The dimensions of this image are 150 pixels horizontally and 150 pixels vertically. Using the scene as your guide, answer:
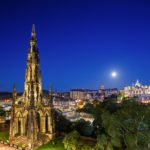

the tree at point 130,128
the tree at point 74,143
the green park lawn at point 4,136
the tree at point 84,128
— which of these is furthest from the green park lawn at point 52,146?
the green park lawn at point 4,136

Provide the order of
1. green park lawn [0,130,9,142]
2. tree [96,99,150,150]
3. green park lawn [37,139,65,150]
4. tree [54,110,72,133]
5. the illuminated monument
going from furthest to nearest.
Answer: tree [54,110,72,133] → green park lawn [0,130,9,142] → the illuminated monument → green park lawn [37,139,65,150] → tree [96,99,150,150]

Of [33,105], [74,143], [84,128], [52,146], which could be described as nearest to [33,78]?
[33,105]

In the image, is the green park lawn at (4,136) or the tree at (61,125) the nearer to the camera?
the green park lawn at (4,136)

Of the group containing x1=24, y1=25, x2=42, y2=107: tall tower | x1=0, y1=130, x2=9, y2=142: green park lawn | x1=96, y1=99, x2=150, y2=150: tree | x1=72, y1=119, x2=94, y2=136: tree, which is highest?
x1=24, y1=25, x2=42, y2=107: tall tower

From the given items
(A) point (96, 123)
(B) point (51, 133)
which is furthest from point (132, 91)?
(B) point (51, 133)

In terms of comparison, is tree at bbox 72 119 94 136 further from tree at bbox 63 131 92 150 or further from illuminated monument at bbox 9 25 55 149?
tree at bbox 63 131 92 150

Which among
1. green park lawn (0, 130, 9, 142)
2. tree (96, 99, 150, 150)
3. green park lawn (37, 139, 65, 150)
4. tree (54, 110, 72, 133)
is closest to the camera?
tree (96, 99, 150, 150)

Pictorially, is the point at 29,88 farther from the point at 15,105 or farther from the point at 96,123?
the point at 96,123

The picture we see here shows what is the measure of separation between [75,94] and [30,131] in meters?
97.1

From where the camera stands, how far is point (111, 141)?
42.0 feet

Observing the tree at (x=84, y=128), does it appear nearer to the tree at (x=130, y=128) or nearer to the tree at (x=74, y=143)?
the tree at (x=74, y=143)

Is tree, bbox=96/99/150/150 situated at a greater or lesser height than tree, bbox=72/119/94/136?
greater

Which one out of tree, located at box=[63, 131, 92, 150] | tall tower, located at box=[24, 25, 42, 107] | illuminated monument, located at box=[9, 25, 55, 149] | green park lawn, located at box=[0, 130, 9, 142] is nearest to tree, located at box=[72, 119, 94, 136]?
illuminated monument, located at box=[9, 25, 55, 149]

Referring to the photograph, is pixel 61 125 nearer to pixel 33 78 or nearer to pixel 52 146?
pixel 52 146
